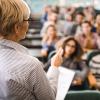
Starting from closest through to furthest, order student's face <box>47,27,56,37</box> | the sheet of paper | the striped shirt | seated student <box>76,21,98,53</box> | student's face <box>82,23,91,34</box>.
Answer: the striped shirt
the sheet of paper
student's face <box>47,27,56,37</box>
seated student <box>76,21,98,53</box>
student's face <box>82,23,91,34</box>

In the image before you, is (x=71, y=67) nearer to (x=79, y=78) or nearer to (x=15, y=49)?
(x=79, y=78)

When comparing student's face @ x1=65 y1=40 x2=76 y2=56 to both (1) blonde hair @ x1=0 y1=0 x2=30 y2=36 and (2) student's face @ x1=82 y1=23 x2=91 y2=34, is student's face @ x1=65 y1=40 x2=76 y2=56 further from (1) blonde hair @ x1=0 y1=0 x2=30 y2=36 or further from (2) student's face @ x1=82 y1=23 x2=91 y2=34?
(1) blonde hair @ x1=0 y1=0 x2=30 y2=36

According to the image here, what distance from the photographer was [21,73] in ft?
3.79

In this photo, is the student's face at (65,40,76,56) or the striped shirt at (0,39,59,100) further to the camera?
the student's face at (65,40,76,56)

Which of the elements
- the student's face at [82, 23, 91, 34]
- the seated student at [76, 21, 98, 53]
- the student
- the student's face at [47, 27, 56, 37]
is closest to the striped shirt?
the student

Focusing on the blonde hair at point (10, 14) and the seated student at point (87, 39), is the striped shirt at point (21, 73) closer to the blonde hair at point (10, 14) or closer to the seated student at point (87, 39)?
the blonde hair at point (10, 14)

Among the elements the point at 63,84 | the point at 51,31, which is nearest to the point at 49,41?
the point at 51,31

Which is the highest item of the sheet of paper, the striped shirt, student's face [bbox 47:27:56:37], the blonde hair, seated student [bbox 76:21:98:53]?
the blonde hair

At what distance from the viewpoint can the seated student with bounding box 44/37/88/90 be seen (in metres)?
3.60

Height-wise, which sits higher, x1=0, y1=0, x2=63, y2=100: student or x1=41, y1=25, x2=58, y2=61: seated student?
x1=0, y1=0, x2=63, y2=100: student

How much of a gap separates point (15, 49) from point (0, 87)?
157 mm

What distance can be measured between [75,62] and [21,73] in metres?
2.59

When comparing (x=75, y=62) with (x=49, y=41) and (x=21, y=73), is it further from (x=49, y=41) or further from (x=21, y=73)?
(x=21, y=73)

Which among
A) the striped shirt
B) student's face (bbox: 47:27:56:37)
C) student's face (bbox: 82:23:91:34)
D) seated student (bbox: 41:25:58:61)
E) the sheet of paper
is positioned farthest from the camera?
student's face (bbox: 82:23:91:34)
